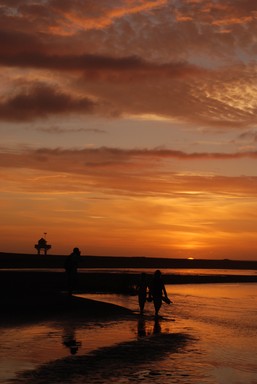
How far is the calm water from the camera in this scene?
1503 centimetres

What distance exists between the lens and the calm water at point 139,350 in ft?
49.3

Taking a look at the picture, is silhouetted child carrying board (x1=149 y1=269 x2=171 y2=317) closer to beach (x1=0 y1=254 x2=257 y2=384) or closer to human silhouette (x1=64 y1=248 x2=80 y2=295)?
beach (x1=0 y1=254 x2=257 y2=384)

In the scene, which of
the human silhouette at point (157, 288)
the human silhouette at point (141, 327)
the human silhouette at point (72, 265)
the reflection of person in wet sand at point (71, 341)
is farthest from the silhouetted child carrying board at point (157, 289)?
the reflection of person in wet sand at point (71, 341)

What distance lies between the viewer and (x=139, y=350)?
61.3 ft

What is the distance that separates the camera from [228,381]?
1507cm

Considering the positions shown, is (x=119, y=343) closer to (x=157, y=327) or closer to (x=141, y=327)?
(x=141, y=327)

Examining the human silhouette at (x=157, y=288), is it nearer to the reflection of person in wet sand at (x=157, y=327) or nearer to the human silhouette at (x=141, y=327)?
the reflection of person in wet sand at (x=157, y=327)

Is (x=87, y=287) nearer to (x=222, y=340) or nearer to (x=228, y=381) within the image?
(x=222, y=340)

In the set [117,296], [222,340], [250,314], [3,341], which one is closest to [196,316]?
[250,314]

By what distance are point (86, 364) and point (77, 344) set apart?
295 cm

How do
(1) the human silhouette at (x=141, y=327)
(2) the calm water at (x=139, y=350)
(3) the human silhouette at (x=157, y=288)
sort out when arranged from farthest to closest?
(3) the human silhouette at (x=157, y=288)
(1) the human silhouette at (x=141, y=327)
(2) the calm water at (x=139, y=350)

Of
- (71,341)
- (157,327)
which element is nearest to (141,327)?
(157,327)

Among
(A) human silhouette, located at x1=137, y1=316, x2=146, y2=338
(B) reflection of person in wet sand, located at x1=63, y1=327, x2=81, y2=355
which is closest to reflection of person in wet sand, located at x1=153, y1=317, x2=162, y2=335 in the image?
(A) human silhouette, located at x1=137, y1=316, x2=146, y2=338

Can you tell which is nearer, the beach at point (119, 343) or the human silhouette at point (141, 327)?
the beach at point (119, 343)
